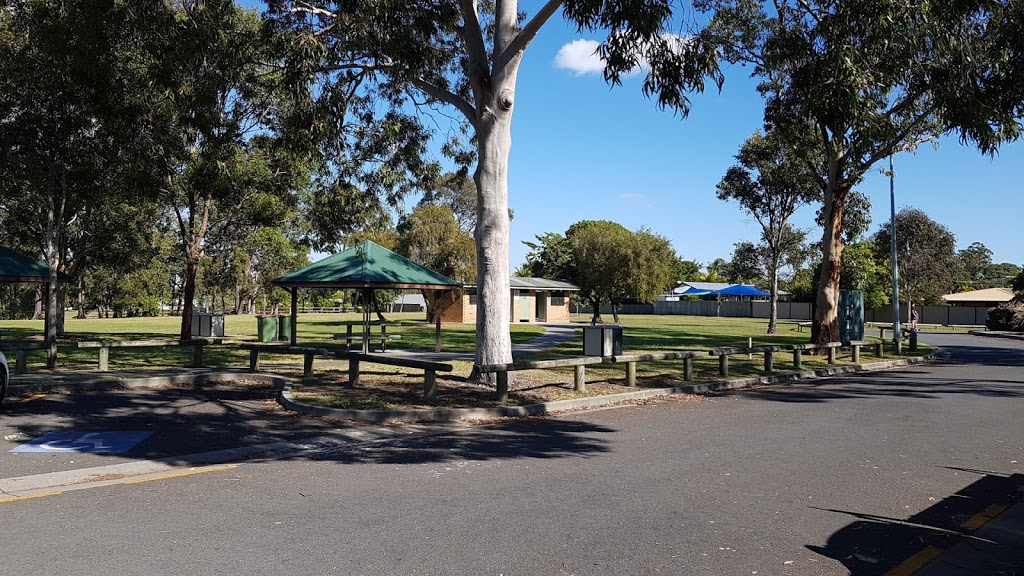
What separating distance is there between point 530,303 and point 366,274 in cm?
3119

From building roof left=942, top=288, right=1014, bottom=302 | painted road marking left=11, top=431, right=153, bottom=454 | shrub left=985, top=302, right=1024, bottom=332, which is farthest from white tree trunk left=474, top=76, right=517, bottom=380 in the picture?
building roof left=942, top=288, right=1014, bottom=302

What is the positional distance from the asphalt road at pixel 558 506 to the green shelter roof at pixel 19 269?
1403 centimetres

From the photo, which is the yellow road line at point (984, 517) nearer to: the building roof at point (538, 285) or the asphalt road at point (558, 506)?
the asphalt road at point (558, 506)

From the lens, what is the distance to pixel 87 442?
8406 mm

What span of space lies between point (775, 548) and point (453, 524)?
235cm

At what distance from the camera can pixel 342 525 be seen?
5.33 m

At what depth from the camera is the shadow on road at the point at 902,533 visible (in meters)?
4.74

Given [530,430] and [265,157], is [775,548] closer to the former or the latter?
[530,430]

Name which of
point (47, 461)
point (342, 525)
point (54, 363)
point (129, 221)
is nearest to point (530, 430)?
point (342, 525)

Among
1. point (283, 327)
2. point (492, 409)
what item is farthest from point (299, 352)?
point (283, 327)

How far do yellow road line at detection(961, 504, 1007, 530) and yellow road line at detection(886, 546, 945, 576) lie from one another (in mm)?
760

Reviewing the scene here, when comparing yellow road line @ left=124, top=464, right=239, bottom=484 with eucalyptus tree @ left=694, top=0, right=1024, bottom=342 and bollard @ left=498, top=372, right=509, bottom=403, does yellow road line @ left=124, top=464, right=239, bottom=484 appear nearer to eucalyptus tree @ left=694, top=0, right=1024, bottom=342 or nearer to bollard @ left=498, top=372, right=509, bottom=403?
bollard @ left=498, top=372, right=509, bottom=403

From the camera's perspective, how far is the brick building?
44625 mm

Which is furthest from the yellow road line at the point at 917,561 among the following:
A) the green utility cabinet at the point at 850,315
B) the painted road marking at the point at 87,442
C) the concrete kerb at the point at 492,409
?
the green utility cabinet at the point at 850,315
